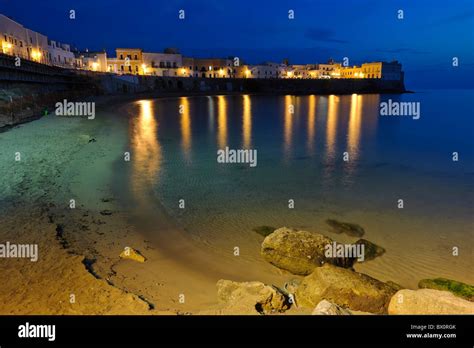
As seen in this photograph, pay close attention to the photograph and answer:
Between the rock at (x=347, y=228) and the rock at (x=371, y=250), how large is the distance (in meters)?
1.06

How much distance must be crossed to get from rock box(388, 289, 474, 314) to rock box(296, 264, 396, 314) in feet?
1.30

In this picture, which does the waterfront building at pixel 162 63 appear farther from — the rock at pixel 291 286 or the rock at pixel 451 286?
the rock at pixel 451 286

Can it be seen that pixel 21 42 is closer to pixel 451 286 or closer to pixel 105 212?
pixel 105 212

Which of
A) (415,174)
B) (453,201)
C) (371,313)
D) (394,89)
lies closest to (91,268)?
(371,313)

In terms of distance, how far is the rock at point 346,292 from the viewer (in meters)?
6.04

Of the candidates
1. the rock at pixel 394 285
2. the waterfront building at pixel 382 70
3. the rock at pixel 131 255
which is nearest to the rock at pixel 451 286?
the rock at pixel 394 285

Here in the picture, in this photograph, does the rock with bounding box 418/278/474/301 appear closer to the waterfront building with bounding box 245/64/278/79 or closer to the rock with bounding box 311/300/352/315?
the rock with bounding box 311/300/352/315

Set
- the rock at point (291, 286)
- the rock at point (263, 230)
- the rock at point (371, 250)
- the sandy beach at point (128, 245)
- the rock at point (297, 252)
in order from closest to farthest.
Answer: the sandy beach at point (128, 245) < the rock at point (291, 286) < the rock at point (297, 252) < the rock at point (371, 250) < the rock at point (263, 230)

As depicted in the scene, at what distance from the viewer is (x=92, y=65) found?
9044cm

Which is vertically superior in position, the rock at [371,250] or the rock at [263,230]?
the rock at [263,230]

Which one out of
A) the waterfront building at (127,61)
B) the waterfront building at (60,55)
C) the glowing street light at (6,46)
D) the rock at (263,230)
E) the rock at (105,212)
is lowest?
the rock at (263,230)

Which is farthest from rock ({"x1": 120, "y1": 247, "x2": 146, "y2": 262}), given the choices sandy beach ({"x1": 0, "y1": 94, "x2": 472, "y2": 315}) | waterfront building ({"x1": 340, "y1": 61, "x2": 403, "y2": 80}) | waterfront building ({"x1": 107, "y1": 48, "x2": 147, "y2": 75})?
waterfront building ({"x1": 340, "y1": 61, "x2": 403, "y2": 80})
